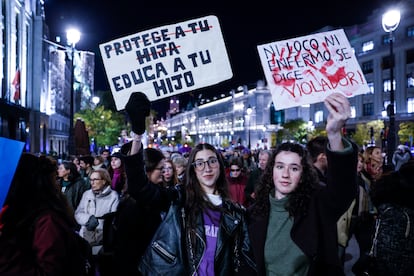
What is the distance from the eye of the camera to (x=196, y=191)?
10.9ft

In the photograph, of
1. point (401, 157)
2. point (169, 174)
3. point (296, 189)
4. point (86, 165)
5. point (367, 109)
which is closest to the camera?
point (296, 189)

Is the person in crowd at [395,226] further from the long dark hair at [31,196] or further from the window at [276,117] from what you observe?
the window at [276,117]

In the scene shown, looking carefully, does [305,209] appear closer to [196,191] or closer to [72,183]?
[196,191]

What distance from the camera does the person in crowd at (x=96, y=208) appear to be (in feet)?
18.1

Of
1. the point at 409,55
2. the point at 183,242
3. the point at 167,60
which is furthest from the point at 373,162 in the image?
the point at 409,55

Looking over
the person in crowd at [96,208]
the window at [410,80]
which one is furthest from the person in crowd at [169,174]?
the window at [410,80]

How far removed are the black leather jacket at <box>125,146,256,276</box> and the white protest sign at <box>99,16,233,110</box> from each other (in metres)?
1.11

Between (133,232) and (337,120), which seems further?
(133,232)

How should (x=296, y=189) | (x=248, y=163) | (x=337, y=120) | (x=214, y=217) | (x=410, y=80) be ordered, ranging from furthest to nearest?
(x=410, y=80), (x=248, y=163), (x=214, y=217), (x=296, y=189), (x=337, y=120)

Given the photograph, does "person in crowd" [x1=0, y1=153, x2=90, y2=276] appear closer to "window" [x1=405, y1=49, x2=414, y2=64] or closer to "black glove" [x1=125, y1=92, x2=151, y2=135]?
"black glove" [x1=125, y1=92, x2=151, y2=135]

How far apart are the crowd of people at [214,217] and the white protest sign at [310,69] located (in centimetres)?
106

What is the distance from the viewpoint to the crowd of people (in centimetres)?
250

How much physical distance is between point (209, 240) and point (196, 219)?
188 millimetres

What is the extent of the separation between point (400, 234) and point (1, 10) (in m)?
35.9
